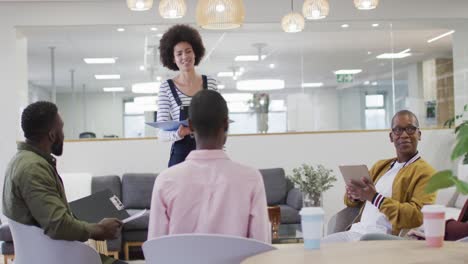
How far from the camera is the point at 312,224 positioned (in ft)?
6.77

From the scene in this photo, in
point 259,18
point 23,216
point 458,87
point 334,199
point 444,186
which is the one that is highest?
point 259,18

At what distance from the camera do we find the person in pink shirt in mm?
2230

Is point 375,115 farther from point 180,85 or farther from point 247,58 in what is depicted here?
point 180,85

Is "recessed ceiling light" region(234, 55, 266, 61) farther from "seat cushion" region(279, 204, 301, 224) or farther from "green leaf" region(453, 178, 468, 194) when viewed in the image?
"green leaf" region(453, 178, 468, 194)

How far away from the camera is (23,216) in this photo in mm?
2684

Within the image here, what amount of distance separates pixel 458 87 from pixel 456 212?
238 cm

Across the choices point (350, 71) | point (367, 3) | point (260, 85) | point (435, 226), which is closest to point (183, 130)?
point (435, 226)

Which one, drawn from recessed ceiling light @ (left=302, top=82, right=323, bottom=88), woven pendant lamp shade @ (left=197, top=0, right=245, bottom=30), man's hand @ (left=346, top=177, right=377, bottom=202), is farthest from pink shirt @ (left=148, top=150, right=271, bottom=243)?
recessed ceiling light @ (left=302, top=82, right=323, bottom=88)

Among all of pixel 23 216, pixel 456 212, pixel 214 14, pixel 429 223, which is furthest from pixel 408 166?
pixel 456 212

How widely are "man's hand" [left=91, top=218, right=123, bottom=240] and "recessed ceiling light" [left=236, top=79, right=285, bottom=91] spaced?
528 centimetres

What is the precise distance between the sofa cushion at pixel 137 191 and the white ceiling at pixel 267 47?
1.32 metres

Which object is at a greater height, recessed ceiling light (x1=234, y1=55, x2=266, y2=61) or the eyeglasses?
recessed ceiling light (x1=234, y1=55, x2=266, y2=61)

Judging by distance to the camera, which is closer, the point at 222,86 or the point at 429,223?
the point at 429,223

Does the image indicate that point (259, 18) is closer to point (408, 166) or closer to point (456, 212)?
point (456, 212)
